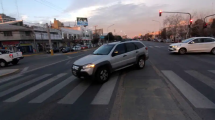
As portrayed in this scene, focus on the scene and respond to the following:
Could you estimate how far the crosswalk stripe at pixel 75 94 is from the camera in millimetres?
4241

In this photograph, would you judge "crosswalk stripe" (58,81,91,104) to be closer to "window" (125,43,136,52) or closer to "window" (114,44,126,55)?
"window" (114,44,126,55)

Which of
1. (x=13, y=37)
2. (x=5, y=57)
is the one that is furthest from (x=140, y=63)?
(x=13, y=37)

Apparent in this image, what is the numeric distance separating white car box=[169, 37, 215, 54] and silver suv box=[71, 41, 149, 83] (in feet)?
23.4

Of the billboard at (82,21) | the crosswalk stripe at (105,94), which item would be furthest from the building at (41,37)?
the crosswalk stripe at (105,94)

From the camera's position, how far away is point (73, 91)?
5.03m

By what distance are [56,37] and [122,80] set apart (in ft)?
165

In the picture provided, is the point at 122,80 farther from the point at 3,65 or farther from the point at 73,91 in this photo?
the point at 3,65

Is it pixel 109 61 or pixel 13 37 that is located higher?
pixel 13 37

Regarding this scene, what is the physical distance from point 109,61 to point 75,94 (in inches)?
80.5

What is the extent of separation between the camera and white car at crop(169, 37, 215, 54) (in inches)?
490

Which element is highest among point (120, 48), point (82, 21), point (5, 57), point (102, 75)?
point (82, 21)

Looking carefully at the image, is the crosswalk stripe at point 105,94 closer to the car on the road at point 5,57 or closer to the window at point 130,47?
the window at point 130,47

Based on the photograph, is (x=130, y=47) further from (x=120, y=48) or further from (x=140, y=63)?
(x=140, y=63)

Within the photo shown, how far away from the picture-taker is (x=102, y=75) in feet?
18.5
